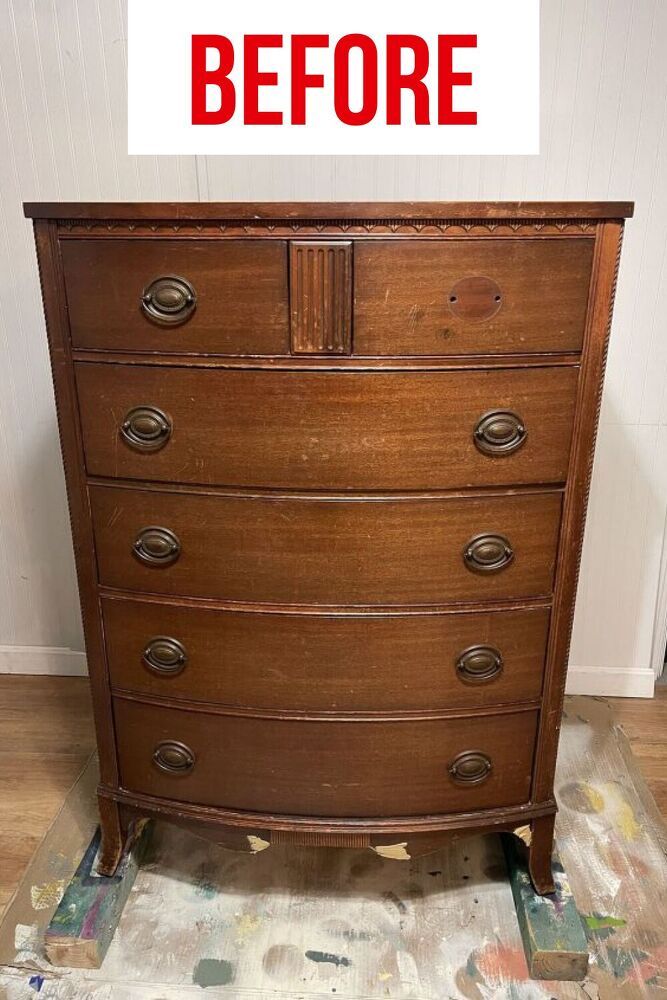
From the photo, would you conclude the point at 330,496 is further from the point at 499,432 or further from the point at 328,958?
the point at 328,958

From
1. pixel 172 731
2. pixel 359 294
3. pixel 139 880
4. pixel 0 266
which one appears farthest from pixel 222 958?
pixel 0 266

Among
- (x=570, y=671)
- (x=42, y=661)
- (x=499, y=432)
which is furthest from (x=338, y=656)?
(x=42, y=661)

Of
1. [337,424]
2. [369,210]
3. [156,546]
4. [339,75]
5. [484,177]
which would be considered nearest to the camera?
[369,210]

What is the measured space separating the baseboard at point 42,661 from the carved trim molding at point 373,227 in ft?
5.17

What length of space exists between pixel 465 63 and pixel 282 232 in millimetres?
887

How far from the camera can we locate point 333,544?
4.10ft

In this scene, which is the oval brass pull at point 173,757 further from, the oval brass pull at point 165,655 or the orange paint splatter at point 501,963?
the orange paint splatter at point 501,963

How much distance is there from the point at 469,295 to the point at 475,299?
11 millimetres

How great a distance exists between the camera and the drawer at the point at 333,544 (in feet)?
4.06

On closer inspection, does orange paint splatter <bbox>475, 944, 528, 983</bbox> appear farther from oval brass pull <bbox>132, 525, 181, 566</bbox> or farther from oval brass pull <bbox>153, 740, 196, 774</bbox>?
oval brass pull <bbox>132, 525, 181, 566</bbox>

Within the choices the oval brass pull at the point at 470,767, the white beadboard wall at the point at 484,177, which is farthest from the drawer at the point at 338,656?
the white beadboard wall at the point at 484,177

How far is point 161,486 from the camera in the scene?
1.26m

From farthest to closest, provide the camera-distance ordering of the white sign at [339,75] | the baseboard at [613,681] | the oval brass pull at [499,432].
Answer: the baseboard at [613,681] < the white sign at [339,75] < the oval brass pull at [499,432]

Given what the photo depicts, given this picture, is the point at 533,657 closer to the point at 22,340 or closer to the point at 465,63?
the point at 465,63
